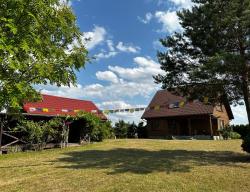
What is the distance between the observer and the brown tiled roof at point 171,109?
117ft

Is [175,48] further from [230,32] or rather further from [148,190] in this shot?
[148,190]

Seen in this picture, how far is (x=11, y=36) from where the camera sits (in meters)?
8.80

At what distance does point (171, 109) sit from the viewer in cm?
3866

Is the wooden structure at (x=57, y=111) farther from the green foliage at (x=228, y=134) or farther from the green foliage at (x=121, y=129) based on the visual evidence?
the green foliage at (x=228, y=134)

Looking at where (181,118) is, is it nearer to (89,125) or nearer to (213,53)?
(89,125)

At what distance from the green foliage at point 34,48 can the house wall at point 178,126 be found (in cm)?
2717

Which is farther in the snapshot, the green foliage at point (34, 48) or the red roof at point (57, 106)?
the red roof at point (57, 106)

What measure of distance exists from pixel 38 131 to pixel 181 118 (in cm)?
2088

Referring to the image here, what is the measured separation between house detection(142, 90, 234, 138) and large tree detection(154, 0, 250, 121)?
16363mm

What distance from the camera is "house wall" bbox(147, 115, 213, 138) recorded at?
36.7 meters

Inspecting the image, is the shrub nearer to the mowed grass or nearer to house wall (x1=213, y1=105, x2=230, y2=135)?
house wall (x1=213, y1=105, x2=230, y2=135)

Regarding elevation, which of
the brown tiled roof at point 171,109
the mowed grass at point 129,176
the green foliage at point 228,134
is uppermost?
the brown tiled roof at point 171,109

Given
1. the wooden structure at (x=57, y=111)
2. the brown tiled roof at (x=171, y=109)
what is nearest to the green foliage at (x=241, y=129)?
the brown tiled roof at (x=171, y=109)

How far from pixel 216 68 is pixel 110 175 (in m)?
7.07
